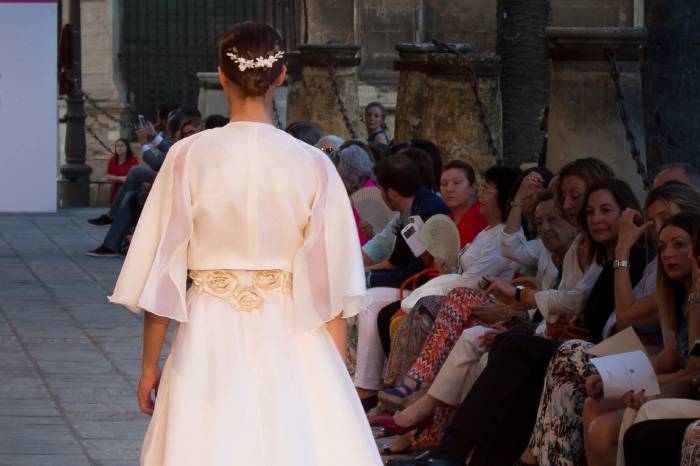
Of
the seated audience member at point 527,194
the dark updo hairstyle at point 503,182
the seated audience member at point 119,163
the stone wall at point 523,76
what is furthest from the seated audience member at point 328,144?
the seated audience member at point 119,163

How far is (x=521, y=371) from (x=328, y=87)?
43.0ft

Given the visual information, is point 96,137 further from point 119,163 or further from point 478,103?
point 478,103

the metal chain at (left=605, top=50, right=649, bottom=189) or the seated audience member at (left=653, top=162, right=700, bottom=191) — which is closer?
the seated audience member at (left=653, top=162, right=700, bottom=191)

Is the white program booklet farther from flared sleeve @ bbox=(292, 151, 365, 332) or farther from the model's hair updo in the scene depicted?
the model's hair updo

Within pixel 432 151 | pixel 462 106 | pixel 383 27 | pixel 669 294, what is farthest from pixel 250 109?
pixel 383 27

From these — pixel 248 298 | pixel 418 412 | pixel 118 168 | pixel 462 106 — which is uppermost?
pixel 462 106

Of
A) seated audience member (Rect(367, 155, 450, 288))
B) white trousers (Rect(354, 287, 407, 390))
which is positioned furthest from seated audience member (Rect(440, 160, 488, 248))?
white trousers (Rect(354, 287, 407, 390))

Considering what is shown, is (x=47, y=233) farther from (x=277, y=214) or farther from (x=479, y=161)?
(x=277, y=214)

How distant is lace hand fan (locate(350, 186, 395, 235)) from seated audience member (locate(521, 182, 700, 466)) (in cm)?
410

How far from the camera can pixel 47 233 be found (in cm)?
2012

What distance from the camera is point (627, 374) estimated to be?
6656 millimetres

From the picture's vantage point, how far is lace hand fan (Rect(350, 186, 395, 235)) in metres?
11.6

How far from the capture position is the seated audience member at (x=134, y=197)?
16422mm

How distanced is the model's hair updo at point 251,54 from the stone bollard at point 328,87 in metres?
14.9
